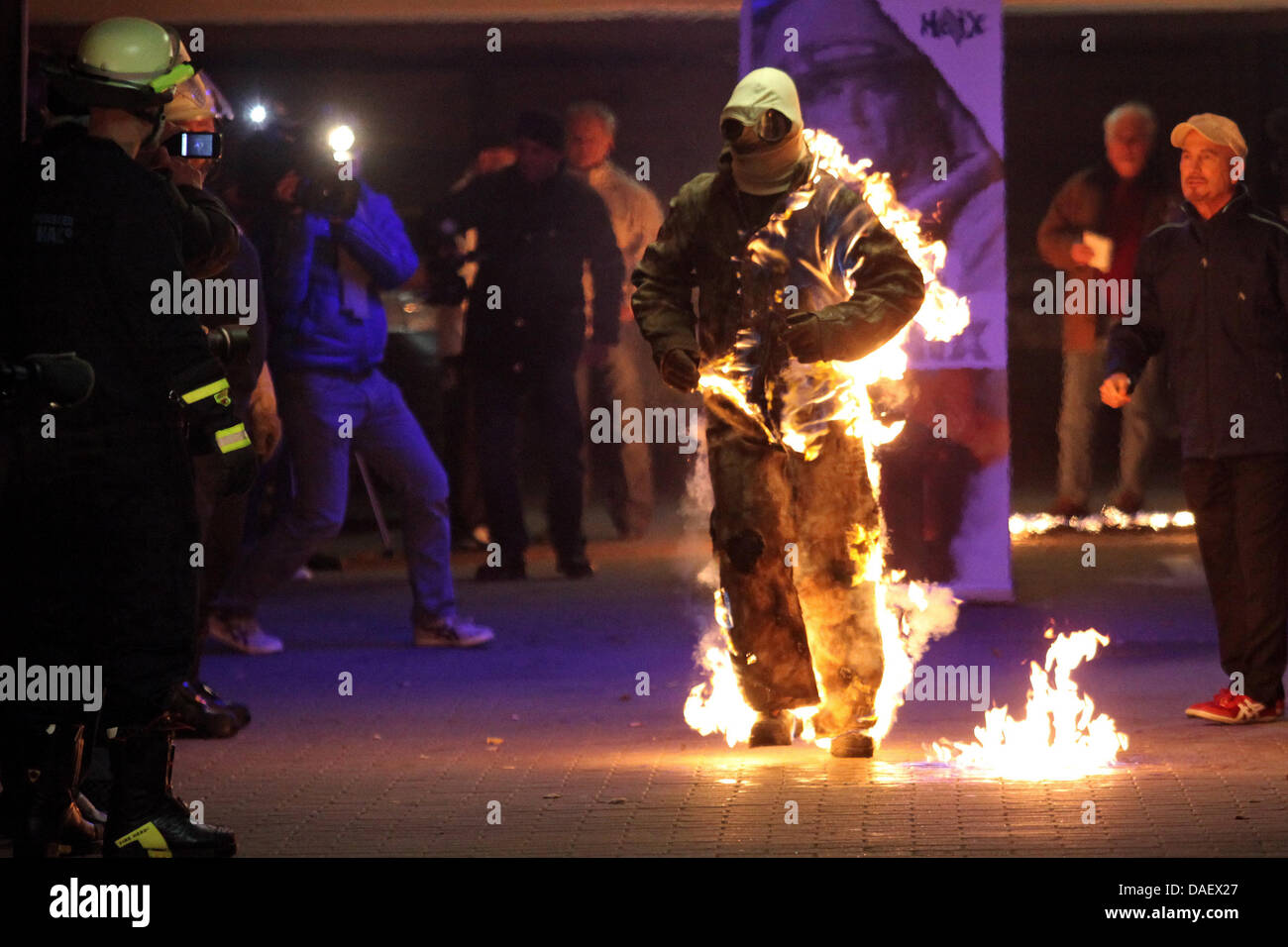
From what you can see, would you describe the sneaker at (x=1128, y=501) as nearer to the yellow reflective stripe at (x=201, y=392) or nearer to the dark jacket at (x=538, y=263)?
the dark jacket at (x=538, y=263)

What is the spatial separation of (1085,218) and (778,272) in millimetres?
8111

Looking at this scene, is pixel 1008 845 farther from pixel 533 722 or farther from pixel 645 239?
pixel 645 239

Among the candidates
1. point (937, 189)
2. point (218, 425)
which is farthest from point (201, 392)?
point (937, 189)

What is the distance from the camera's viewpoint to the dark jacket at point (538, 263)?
13.6 m

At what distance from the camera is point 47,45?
14.9 metres

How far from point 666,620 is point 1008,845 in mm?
5372

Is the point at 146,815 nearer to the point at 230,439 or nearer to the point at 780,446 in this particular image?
the point at 230,439

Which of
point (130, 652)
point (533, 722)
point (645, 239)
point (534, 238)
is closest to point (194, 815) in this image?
point (130, 652)

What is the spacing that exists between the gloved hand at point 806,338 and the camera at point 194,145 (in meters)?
1.86

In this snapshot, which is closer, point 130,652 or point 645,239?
point 130,652

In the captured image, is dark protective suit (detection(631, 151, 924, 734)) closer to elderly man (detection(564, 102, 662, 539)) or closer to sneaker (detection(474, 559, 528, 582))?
sneaker (detection(474, 559, 528, 582))

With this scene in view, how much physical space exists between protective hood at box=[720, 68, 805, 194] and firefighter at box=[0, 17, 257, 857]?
84.3 inches

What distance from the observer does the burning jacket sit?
7.81 metres

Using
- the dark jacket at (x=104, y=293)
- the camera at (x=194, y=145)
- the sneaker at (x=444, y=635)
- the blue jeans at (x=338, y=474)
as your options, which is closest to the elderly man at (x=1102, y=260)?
the sneaker at (x=444, y=635)
